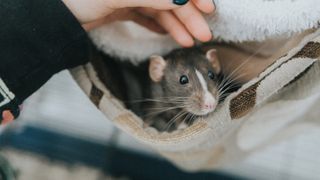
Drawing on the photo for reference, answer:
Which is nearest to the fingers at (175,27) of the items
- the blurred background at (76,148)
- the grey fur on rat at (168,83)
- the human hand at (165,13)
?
the human hand at (165,13)

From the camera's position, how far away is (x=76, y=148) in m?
1.10

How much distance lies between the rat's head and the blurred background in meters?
0.29

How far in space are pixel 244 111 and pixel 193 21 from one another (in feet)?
0.39

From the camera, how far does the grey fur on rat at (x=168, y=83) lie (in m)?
0.75

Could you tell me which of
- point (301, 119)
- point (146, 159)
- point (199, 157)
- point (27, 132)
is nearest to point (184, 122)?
point (199, 157)

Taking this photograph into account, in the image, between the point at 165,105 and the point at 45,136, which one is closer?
the point at 165,105

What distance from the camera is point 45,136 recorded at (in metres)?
1.10

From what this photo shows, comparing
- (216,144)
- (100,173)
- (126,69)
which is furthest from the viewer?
(100,173)

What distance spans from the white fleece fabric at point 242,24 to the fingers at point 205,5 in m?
0.02

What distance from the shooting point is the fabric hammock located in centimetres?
58

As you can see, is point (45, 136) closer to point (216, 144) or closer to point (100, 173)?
Answer: point (100, 173)

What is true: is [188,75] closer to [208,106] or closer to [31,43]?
[208,106]

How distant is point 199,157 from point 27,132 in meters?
0.46

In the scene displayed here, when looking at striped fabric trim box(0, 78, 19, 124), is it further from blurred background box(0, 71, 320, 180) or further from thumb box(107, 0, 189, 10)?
blurred background box(0, 71, 320, 180)
